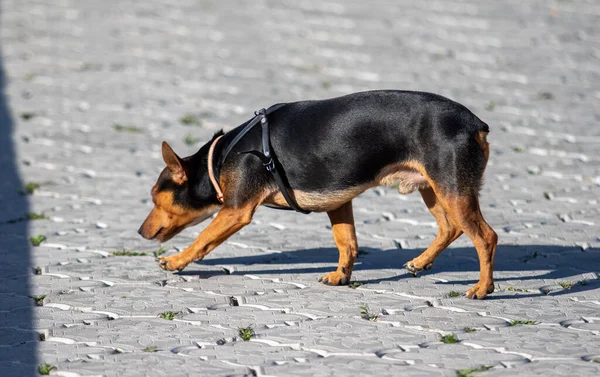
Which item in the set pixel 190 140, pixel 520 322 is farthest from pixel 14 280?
pixel 190 140

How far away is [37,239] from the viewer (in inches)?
284

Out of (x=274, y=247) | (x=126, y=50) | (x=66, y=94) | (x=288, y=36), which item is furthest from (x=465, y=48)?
(x=274, y=247)

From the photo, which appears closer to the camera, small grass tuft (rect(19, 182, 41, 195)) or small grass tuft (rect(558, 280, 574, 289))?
small grass tuft (rect(558, 280, 574, 289))

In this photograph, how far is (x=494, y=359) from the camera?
4.72 meters

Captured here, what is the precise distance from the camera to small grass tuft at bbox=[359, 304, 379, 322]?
5.45 m

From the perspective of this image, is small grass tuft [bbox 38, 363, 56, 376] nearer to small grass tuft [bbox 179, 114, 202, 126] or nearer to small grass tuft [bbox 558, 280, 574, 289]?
small grass tuft [bbox 558, 280, 574, 289]

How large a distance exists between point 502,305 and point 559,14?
12987 mm

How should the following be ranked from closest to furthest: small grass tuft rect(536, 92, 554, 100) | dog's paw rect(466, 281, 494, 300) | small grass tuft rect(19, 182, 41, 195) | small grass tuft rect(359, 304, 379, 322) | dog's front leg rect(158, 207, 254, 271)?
small grass tuft rect(359, 304, 379, 322)
dog's paw rect(466, 281, 494, 300)
dog's front leg rect(158, 207, 254, 271)
small grass tuft rect(19, 182, 41, 195)
small grass tuft rect(536, 92, 554, 100)

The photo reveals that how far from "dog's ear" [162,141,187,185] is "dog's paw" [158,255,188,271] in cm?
50

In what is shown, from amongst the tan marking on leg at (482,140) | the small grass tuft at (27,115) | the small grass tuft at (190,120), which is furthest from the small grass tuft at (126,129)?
the tan marking on leg at (482,140)

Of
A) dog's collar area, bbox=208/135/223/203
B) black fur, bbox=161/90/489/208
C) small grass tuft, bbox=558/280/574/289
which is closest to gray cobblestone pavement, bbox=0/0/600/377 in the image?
small grass tuft, bbox=558/280/574/289

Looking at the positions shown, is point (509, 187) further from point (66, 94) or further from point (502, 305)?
point (66, 94)

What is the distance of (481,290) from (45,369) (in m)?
2.60

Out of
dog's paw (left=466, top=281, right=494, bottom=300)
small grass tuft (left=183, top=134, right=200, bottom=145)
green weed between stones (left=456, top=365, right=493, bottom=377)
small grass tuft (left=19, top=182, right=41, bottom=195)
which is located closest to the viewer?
green weed between stones (left=456, top=365, right=493, bottom=377)
